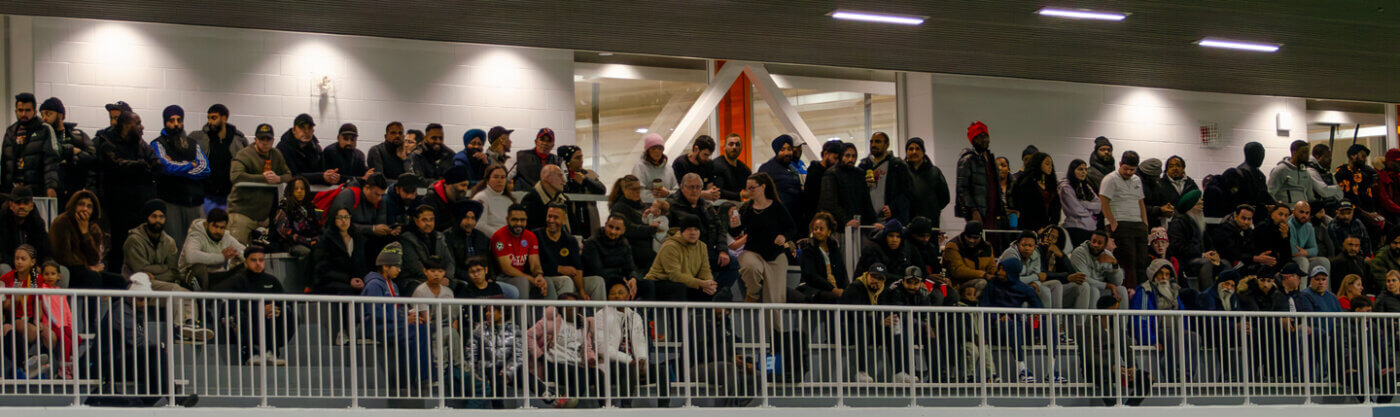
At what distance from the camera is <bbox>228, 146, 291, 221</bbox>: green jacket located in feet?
49.6

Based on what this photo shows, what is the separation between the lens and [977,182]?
17.8 meters

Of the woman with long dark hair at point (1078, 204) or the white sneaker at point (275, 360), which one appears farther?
the woman with long dark hair at point (1078, 204)

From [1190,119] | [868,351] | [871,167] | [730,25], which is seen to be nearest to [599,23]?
[730,25]

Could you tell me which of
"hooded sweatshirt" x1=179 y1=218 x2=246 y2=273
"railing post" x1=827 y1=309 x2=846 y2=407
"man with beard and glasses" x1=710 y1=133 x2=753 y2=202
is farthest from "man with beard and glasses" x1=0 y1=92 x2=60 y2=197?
"railing post" x1=827 y1=309 x2=846 y2=407

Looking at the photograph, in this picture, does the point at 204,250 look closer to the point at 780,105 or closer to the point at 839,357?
the point at 839,357

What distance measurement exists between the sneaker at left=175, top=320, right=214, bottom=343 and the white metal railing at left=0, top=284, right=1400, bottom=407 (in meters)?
0.05

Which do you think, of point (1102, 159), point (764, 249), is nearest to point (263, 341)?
point (764, 249)

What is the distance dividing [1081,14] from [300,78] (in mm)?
8223

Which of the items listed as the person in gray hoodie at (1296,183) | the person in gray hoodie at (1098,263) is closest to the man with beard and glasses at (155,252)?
the person in gray hoodie at (1098,263)

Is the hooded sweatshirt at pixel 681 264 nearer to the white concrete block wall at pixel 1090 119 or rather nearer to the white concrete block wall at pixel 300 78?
the white concrete block wall at pixel 300 78

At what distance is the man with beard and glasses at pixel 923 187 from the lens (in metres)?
17.3

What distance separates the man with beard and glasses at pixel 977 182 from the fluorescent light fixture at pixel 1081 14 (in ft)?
4.33

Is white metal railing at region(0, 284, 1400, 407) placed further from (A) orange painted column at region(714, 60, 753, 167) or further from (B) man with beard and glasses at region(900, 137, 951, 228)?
(A) orange painted column at region(714, 60, 753, 167)

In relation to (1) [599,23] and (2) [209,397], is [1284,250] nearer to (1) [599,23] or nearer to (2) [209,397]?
(1) [599,23]
